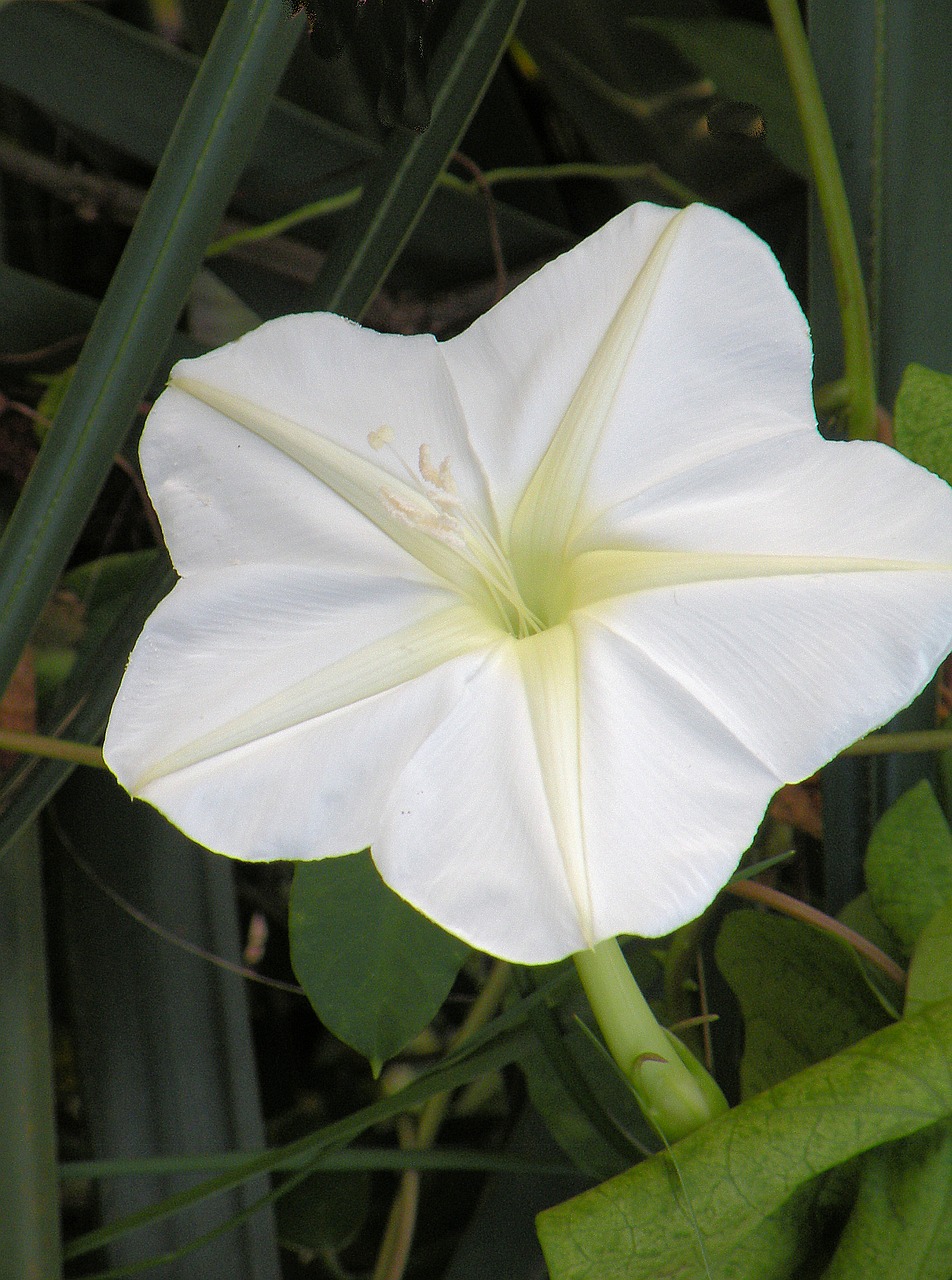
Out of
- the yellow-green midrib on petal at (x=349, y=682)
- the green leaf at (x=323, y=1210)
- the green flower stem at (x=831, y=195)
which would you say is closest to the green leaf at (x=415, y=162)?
the green flower stem at (x=831, y=195)

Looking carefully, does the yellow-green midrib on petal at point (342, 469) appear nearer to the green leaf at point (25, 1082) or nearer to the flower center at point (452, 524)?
the flower center at point (452, 524)

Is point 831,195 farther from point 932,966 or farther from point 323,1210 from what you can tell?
point 323,1210

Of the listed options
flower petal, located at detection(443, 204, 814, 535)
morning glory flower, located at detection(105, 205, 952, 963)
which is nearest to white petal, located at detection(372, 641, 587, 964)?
morning glory flower, located at detection(105, 205, 952, 963)

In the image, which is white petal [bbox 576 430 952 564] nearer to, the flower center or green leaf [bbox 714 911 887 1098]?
the flower center

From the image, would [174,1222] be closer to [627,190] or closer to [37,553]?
[37,553]

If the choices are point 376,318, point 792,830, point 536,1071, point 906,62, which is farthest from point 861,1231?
point 376,318

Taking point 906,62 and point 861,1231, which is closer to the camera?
point 861,1231

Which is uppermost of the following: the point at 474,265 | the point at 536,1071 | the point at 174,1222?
the point at 474,265
